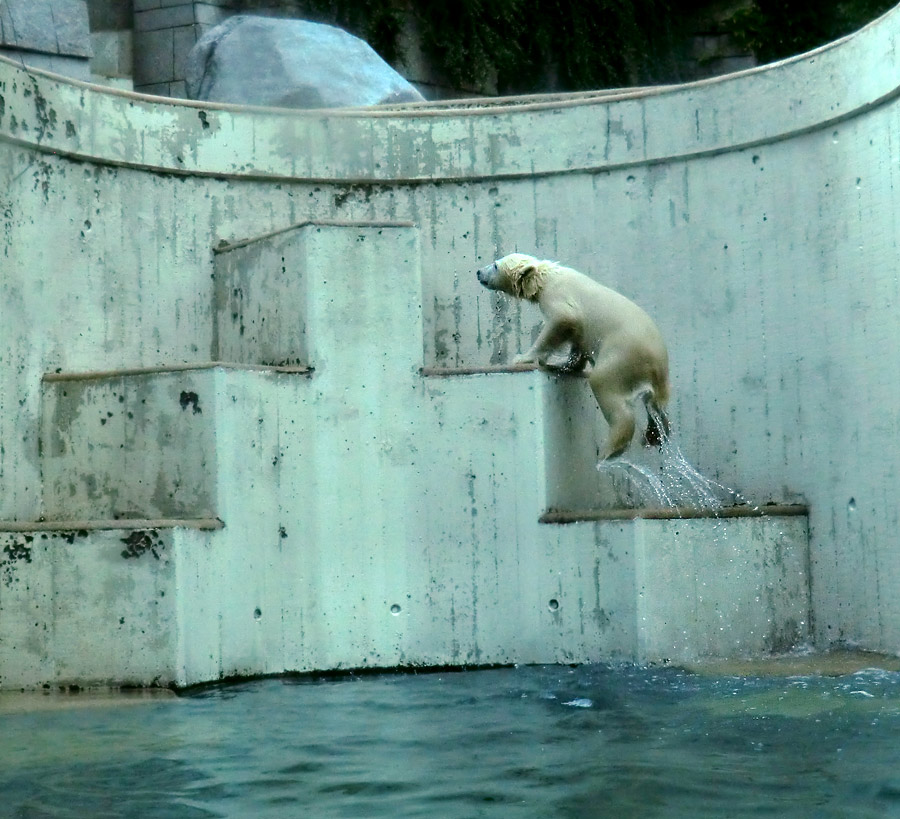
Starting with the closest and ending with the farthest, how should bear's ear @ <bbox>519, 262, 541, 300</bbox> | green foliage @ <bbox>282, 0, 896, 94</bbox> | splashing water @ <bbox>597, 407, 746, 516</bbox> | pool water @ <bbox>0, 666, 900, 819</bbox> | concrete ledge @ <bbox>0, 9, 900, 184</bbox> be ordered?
pool water @ <bbox>0, 666, 900, 819</bbox>
concrete ledge @ <bbox>0, 9, 900, 184</bbox>
bear's ear @ <bbox>519, 262, 541, 300</bbox>
splashing water @ <bbox>597, 407, 746, 516</bbox>
green foliage @ <bbox>282, 0, 896, 94</bbox>

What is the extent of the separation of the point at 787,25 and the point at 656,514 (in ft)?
26.0

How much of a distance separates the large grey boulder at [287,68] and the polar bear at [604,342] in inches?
102

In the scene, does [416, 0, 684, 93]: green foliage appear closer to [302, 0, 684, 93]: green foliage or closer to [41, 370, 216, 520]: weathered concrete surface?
[302, 0, 684, 93]: green foliage

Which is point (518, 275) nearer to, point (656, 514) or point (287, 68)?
point (656, 514)

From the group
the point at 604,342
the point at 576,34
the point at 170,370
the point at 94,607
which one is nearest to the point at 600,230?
the point at 604,342

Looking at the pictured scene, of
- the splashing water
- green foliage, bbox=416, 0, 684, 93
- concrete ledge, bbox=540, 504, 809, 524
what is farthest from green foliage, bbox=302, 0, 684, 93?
concrete ledge, bbox=540, 504, 809, 524

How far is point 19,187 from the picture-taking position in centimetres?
659

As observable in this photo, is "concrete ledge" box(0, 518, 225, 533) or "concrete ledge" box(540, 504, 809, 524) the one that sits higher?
"concrete ledge" box(0, 518, 225, 533)

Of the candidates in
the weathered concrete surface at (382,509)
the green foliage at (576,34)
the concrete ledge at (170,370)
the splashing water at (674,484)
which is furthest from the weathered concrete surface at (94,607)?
the green foliage at (576,34)

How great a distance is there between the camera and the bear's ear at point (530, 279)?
22.8ft

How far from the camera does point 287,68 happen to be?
361 inches

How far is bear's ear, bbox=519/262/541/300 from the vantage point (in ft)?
22.8

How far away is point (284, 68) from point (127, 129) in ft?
7.37

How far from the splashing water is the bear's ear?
0.89m
